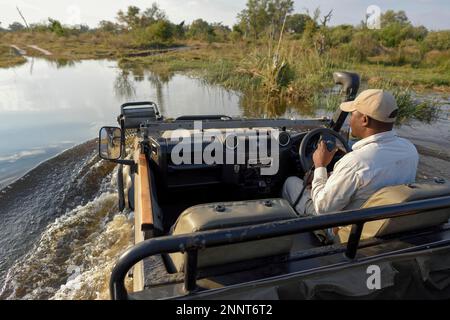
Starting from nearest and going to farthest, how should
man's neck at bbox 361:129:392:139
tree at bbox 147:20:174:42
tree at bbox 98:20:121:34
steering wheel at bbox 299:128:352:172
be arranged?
man's neck at bbox 361:129:392:139
steering wheel at bbox 299:128:352:172
tree at bbox 147:20:174:42
tree at bbox 98:20:121:34

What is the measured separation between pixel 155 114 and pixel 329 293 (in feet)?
10.9

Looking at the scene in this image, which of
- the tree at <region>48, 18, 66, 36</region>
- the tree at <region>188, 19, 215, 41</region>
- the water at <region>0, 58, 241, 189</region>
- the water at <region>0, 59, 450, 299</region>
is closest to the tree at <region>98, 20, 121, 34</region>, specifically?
the tree at <region>48, 18, 66, 36</region>

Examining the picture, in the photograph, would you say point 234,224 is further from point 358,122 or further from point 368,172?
point 358,122

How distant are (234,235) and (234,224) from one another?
0.53ft

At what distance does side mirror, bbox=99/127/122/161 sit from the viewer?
3123 mm

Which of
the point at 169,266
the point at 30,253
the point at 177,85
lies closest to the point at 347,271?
the point at 169,266

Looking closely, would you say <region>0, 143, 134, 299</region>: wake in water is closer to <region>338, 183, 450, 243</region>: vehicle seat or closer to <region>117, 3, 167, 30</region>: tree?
<region>338, 183, 450, 243</region>: vehicle seat

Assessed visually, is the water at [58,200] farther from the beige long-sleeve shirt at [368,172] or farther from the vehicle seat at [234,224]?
the beige long-sleeve shirt at [368,172]

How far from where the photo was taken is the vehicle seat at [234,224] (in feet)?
4.24

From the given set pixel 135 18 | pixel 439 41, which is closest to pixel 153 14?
pixel 135 18

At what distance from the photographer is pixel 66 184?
5082 mm

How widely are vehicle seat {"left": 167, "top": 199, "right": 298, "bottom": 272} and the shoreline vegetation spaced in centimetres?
736

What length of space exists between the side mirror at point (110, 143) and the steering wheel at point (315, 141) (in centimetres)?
169
